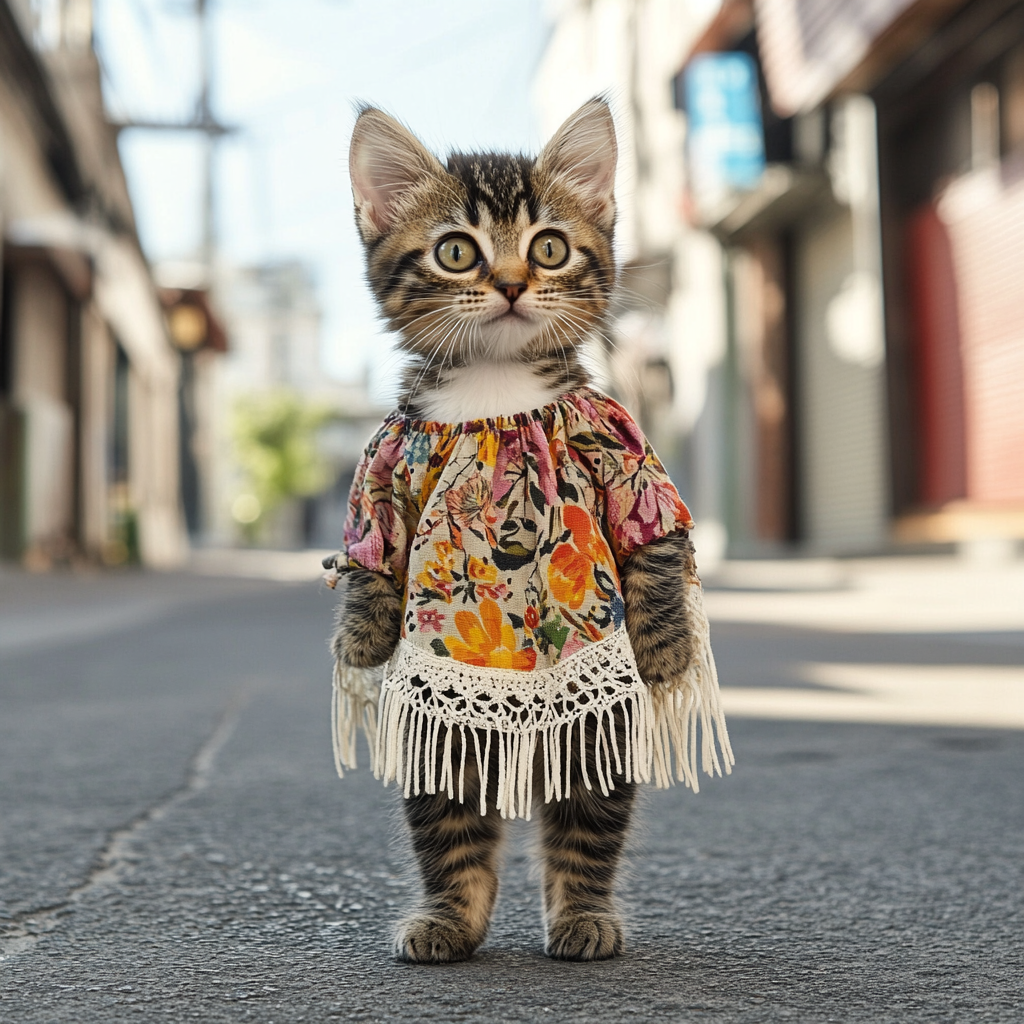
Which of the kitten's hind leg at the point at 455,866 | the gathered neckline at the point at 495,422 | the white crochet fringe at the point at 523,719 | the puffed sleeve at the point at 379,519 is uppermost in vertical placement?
the gathered neckline at the point at 495,422

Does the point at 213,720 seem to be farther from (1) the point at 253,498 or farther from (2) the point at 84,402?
(1) the point at 253,498

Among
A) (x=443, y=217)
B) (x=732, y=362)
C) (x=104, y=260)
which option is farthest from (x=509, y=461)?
(x=104, y=260)

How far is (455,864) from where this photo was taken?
1.79 m

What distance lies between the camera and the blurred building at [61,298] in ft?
42.2

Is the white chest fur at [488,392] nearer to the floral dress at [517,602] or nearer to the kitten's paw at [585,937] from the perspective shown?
the floral dress at [517,602]

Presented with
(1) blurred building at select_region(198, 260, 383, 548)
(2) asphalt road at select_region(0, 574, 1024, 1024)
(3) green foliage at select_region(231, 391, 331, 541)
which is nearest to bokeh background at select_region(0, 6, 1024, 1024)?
(2) asphalt road at select_region(0, 574, 1024, 1024)

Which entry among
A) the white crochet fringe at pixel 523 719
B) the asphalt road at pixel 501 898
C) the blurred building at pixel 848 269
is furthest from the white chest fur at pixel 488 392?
the blurred building at pixel 848 269

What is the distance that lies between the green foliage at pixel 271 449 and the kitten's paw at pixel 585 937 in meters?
46.9

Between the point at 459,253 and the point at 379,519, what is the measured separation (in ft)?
1.32

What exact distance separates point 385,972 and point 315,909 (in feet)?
1.15

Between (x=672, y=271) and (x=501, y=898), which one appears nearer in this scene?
(x=501, y=898)

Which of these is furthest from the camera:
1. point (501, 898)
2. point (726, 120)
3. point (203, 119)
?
point (203, 119)

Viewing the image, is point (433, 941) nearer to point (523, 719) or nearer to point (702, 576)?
point (523, 719)

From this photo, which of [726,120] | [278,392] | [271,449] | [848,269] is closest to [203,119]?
[726,120]
